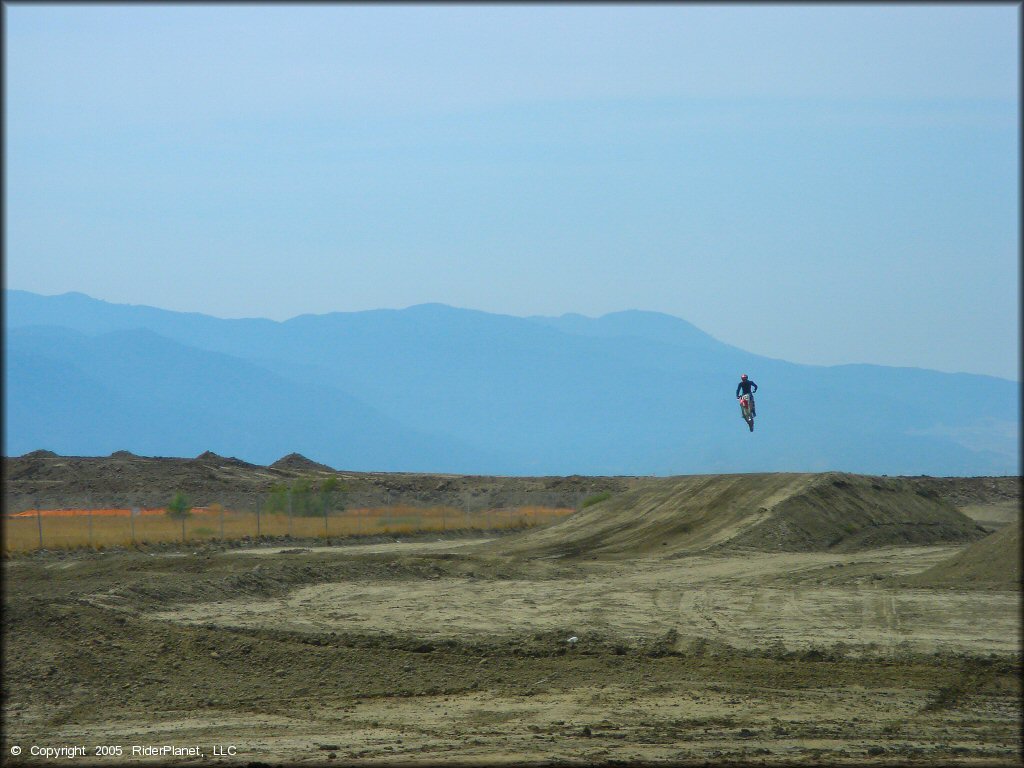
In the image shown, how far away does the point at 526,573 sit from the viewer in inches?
1058

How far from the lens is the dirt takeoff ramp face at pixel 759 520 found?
33.8 meters

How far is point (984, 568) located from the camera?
72.9 ft

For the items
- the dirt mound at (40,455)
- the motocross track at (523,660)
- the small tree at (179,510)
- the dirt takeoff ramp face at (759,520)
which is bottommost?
the motocross track at (523,660)

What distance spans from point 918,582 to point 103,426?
7820cm

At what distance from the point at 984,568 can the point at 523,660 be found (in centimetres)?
1118

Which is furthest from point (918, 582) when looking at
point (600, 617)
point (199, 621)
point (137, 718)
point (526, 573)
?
point (137, 718)

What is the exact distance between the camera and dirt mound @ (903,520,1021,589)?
21.2 m

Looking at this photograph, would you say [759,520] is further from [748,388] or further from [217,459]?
[217,459]

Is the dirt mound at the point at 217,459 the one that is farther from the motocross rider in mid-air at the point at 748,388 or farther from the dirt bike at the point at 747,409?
the motocross rider in mid-air at the point at 748,388

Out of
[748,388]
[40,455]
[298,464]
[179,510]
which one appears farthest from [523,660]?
[298,464]

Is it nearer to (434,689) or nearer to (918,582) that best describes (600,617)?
(434,689)

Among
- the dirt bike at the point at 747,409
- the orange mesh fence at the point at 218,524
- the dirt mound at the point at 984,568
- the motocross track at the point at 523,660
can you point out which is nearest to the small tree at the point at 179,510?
the orange mesh fence at the point at 218,524

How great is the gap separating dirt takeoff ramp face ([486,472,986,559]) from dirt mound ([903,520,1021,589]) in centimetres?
907

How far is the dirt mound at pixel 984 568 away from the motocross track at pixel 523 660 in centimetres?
9
